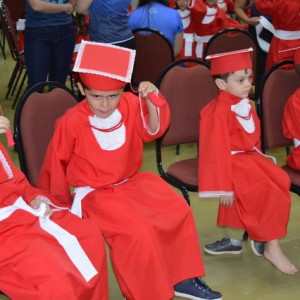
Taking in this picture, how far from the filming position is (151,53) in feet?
15.2

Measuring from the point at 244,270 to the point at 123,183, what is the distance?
773 mm

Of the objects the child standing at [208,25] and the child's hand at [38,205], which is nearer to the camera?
the child's hand at [38,205]

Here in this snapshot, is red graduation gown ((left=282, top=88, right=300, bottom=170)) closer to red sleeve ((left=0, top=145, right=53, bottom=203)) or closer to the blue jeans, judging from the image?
red sleeve ((left=0, top=145, right=53, bottom=203))

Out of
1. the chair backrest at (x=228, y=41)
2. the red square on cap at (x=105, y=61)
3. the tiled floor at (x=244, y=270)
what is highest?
the red square on cap at (x=105, y=61)

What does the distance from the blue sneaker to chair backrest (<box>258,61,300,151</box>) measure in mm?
838

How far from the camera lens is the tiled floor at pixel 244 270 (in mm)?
2938

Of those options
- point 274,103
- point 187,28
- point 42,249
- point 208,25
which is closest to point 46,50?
point 274,103

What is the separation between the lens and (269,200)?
3.01m

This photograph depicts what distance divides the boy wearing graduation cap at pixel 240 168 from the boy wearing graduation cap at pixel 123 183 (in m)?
0.35

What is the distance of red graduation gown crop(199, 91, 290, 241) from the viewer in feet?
9.91

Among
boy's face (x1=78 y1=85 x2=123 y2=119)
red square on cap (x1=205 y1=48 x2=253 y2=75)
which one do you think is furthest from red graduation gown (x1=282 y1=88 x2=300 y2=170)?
boy's face (x1=78 y1=85 x2=123 y2=119)

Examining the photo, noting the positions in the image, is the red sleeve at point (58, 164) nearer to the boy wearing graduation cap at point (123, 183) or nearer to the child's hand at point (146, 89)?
the boy wearing graduation cap at point (123, 183)

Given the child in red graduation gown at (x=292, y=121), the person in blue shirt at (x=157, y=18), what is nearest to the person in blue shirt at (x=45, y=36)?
the person in blue shirt at (x=157, y=18)

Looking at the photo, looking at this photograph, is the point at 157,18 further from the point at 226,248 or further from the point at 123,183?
the point at 123,183
